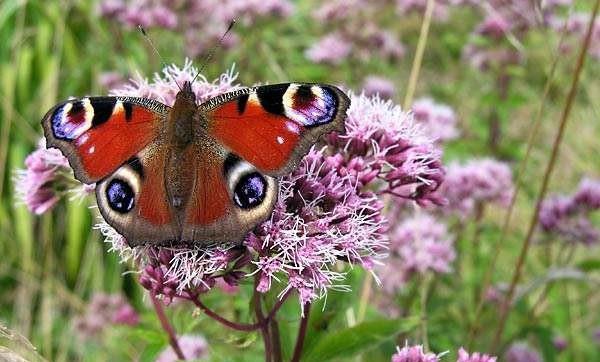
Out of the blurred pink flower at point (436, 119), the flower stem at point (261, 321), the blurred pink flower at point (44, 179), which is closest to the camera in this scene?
the flower stem at point (261, 321)

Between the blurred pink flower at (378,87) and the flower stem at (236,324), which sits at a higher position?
the blurred pink flower at (378,87)

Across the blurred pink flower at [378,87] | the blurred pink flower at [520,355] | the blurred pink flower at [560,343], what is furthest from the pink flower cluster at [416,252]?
the blurred pink flower at [378,87]

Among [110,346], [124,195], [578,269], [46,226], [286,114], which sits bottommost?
[110,346]

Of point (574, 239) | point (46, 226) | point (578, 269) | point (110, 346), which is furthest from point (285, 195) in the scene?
point (46, 226)

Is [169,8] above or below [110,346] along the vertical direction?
above

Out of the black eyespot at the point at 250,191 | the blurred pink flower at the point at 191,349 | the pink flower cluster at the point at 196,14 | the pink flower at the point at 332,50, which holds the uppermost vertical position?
the pink flower cluster at the point at 196,14

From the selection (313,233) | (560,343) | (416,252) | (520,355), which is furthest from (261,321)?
(560,343)

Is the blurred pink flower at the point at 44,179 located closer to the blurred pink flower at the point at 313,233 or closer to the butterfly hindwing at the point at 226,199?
the blurred pink flower at the point at 313,233

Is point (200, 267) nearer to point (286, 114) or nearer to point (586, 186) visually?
point (286, 114)
